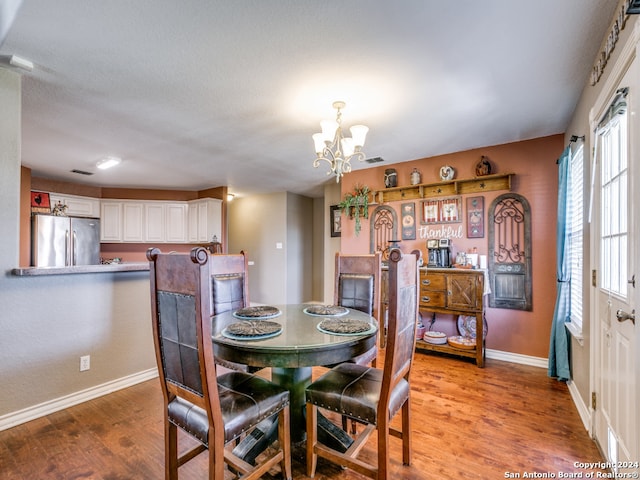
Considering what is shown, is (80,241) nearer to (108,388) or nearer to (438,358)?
(108,388)

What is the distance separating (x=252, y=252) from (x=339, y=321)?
17.2 feet

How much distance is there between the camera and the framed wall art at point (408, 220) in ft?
13.5

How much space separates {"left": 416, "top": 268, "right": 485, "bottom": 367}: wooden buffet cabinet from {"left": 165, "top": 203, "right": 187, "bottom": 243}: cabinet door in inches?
191

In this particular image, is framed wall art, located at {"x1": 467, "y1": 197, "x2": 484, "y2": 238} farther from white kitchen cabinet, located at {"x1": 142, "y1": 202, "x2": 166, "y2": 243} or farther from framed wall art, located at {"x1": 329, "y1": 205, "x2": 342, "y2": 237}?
white kitchen cabinet, located at {"x1": 142, "y1": 202, "x2": 166, "y2": 243}

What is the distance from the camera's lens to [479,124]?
2.96 metres

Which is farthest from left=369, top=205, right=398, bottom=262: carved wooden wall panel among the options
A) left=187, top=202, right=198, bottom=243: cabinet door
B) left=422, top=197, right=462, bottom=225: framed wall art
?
left=187, top=202, right=198, bottom=243: cabinet door

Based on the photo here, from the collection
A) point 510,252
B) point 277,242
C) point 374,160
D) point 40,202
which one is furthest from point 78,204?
point 510,252

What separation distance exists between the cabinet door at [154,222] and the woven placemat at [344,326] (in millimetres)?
5406

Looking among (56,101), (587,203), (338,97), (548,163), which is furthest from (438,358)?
(56,101)

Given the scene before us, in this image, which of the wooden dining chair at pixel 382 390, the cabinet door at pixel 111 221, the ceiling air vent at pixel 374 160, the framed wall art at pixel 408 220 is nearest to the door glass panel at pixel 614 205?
the wooden dining chair at pixel 382 390

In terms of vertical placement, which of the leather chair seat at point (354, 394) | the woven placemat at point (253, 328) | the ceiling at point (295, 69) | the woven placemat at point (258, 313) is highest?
the ceiling at point (295, 69)

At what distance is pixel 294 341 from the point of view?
5.02 ft

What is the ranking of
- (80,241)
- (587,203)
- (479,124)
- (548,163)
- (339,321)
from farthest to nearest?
1. (80,241)
2. (548,163)
3. (479,124)
4. (587,203)
5. (339,321)

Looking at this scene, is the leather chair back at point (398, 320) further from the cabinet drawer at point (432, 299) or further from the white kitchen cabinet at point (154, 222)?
the white kitchen cabinet at point (154, 222)
